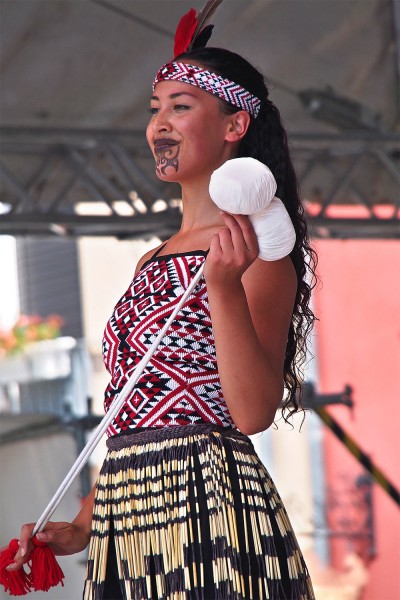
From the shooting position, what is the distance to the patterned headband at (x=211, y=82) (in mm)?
1469

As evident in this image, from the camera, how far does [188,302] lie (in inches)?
55.0

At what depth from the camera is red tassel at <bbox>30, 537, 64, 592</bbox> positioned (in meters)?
1.43

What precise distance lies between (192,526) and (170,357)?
22 cm

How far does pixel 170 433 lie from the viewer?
1356 mm

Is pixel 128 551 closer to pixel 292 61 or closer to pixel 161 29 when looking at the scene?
pixel 161 29

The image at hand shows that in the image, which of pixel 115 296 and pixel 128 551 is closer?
pixel 128 551

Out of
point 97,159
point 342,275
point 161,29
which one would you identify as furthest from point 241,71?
point 342,275

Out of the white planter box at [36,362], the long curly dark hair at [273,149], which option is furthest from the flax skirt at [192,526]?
the white planter box at [36,362]

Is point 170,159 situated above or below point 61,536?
above

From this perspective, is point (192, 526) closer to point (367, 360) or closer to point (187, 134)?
point (187, 134)

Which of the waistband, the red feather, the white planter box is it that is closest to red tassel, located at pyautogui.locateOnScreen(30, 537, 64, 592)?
the waistband

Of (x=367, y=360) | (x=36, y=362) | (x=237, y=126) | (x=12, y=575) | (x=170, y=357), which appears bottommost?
(x=12, y=575)

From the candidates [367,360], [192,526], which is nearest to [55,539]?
[192,526]

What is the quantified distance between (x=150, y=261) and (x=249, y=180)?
39 cm
